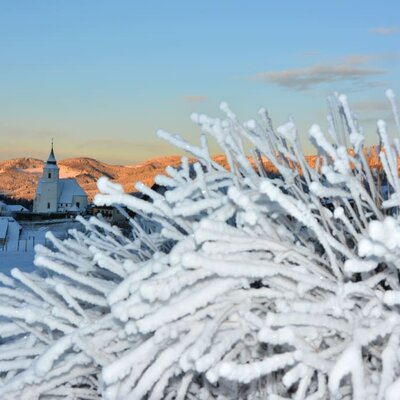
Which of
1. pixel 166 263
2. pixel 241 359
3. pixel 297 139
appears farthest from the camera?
pixel 297 139

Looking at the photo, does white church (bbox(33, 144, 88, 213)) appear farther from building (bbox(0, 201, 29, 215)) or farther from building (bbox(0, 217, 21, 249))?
building (bbox(0, 217, 21, 249))

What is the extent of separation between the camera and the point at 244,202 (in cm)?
158

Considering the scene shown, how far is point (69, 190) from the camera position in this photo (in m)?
76.3

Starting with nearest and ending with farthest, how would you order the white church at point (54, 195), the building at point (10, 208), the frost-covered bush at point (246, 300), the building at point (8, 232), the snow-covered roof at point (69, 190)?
the frost-covered bush at point (246, 300), the building at point (8, 232), the building at point (10, 208), the white church at point (54, 195), the snow-covered roof at point (69, 190)

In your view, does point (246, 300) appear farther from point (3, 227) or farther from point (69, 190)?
point (69, 190)

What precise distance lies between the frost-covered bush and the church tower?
73.0 metres

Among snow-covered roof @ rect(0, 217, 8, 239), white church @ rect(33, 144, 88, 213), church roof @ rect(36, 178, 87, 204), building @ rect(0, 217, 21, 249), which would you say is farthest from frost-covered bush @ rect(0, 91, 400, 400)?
church roof @ rect(36, 178, 87, 204)

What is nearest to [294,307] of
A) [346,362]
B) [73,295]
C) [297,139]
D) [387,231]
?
[346,362]

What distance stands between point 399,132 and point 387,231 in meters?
0.82

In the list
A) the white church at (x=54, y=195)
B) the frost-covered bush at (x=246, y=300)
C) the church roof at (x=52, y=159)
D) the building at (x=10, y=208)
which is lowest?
the building at (x=10, y=208)

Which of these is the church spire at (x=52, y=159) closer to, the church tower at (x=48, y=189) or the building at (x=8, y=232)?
the church tower at (x=48, y=189)

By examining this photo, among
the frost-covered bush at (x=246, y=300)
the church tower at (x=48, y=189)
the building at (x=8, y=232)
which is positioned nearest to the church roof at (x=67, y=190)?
the church tower at (x=48, y=189)

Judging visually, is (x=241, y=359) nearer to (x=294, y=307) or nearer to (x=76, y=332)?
(x=294, y=307)

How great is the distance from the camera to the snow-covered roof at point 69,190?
246ft
